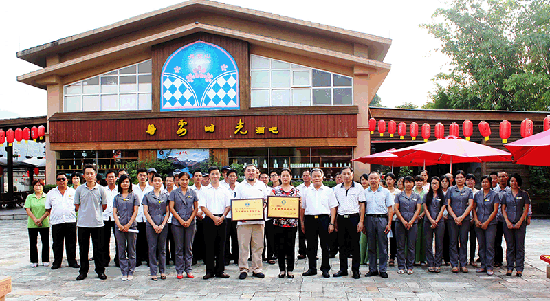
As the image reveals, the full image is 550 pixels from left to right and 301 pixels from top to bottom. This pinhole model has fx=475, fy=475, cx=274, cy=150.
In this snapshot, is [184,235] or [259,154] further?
[259,154]

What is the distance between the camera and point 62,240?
878 centimetres

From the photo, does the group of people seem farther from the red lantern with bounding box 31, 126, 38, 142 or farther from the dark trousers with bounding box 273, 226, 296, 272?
the red lantern with bounding box 31, 126, 38, 142

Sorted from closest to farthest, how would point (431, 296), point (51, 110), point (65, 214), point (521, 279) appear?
1. point (431, 296)
2. point (521, 279)
3. point (65, 214)
4. point (51, 110)

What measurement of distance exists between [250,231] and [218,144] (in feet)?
35.0

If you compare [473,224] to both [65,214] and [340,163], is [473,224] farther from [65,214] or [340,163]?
[340,163]

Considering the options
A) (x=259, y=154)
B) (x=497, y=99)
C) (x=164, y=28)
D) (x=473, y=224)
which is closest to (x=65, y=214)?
(x=473, y=224)

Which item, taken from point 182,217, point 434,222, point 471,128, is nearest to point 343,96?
point 471,128

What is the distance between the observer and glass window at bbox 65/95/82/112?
63.6 feet

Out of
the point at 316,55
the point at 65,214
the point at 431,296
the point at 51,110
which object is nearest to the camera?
the point at 431,296

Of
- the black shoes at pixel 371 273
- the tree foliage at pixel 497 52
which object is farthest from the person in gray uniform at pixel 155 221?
the tree foliage at pixel 497 52

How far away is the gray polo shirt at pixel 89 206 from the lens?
782 centimetres

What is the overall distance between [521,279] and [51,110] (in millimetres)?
17922

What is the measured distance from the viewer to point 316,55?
17.9m

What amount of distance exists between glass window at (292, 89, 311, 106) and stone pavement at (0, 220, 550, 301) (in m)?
10.6
